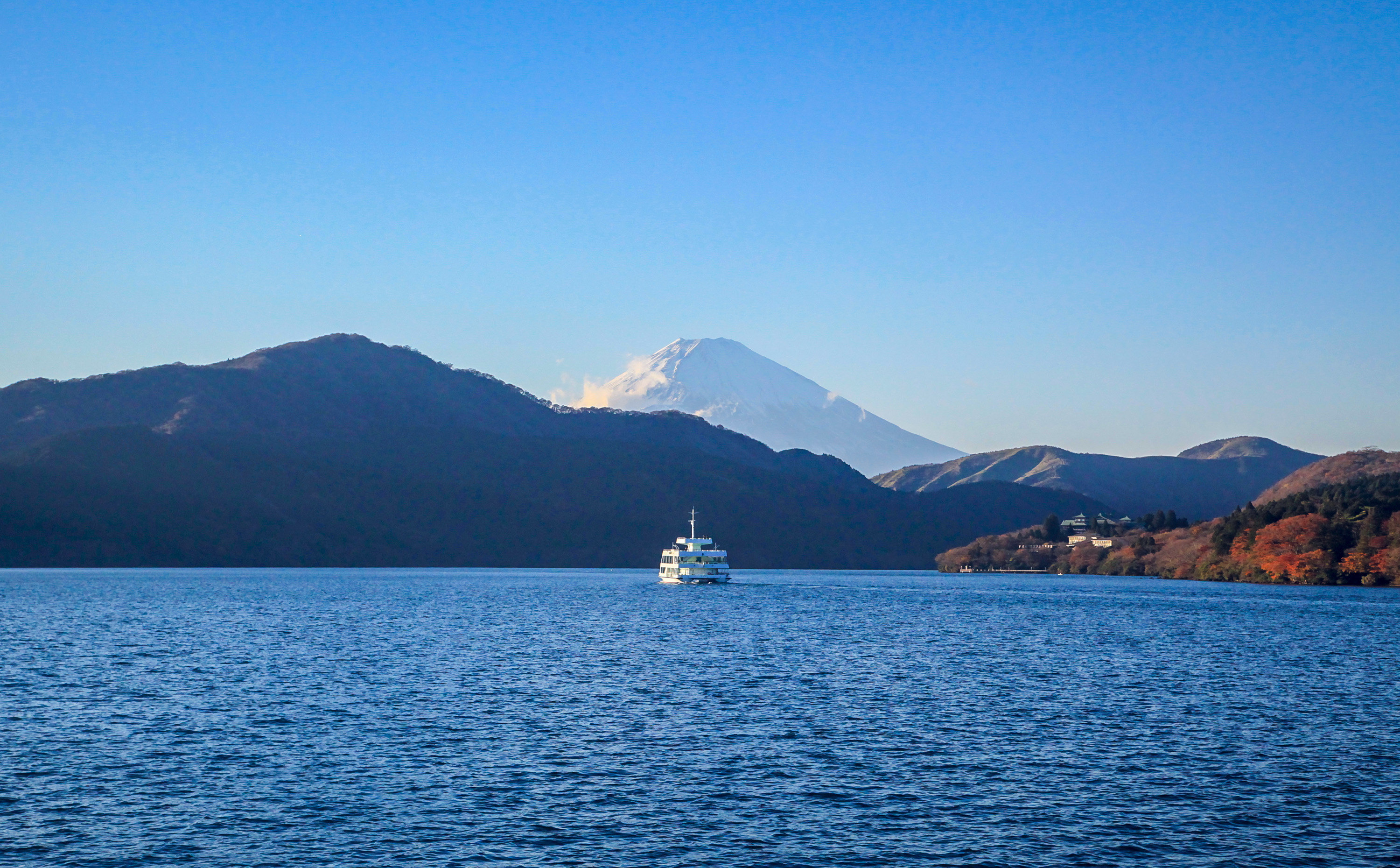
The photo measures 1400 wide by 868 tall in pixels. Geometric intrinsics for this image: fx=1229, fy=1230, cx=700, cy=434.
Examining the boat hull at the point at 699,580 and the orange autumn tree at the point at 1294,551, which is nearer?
the boat hull at the point at 699,580

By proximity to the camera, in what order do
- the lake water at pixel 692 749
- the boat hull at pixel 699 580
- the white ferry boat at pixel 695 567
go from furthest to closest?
the white ferry boat at pixel 695 567
the boat hull at pixel 699 580
the lake water at pixel 692 749

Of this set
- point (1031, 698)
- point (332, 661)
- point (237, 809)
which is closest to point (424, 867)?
point (237, 809)

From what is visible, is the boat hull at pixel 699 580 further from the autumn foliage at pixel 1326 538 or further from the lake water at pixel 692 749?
the autumn foliage at pixel 1326 538

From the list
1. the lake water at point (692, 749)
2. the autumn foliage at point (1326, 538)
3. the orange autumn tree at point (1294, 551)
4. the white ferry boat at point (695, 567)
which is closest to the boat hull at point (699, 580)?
the white ferry boat at point (695, 567)

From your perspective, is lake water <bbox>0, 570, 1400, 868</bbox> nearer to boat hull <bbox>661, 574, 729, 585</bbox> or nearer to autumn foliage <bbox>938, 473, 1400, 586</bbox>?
boat hull <bbox>661, 574, 729, 585</bbox>

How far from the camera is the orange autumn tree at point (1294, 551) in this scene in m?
167

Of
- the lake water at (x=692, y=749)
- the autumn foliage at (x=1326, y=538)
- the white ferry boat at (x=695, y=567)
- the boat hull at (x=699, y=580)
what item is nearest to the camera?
the lake water at (x=692, y=749)

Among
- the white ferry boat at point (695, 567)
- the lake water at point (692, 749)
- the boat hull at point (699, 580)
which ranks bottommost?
the lake water at point (692, 749)

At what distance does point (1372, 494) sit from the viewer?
171250 mm

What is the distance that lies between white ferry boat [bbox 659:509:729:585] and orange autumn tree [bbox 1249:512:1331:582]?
7763cm

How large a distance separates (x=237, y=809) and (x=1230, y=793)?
2528 cm

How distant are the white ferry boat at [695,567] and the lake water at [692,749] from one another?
3087 inches

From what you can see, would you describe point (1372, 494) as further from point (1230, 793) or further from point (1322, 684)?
point (1230, 793)

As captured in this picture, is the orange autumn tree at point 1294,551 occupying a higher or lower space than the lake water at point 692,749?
higher
